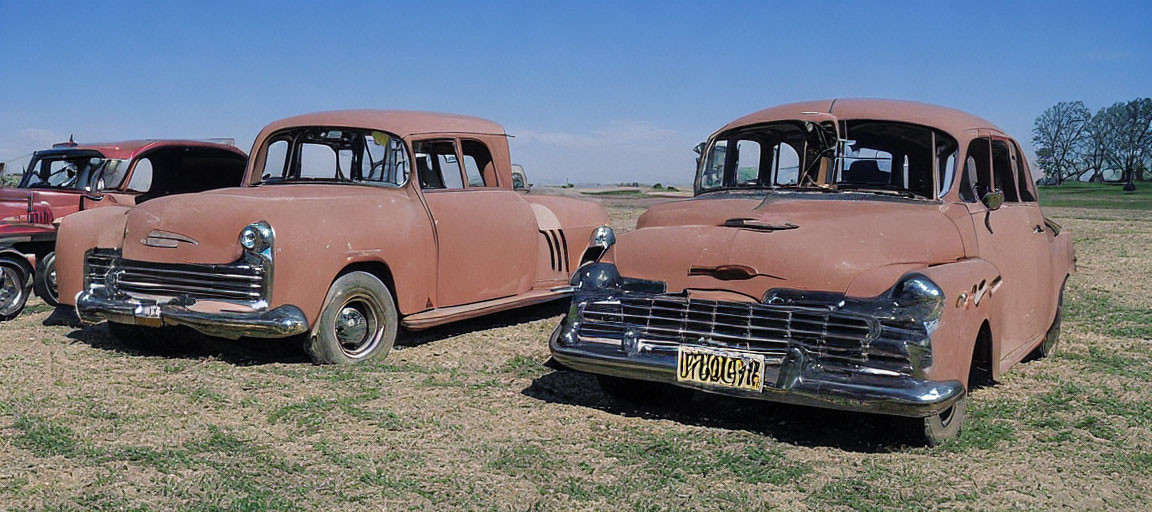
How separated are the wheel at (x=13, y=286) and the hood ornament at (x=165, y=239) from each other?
299cm

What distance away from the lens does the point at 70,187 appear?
10.2 meters

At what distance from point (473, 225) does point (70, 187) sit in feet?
16.1

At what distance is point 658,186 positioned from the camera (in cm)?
5588

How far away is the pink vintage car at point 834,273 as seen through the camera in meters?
4.70

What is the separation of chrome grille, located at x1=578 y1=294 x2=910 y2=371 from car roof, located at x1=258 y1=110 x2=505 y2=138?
3050mm

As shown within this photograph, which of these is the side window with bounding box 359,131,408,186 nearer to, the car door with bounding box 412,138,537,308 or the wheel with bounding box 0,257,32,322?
the car door with bounding box 412,138,537,308

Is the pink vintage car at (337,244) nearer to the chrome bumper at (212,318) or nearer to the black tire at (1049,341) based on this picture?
the chrome bumper at (212,318)

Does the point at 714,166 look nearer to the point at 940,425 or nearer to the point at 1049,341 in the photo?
the point at 940,425

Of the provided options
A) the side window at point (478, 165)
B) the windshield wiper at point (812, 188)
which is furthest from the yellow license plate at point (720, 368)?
the side window at point (478, 165)

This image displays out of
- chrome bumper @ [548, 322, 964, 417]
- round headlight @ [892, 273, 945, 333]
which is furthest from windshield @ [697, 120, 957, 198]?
chrome bumper @ [548, 322, 964, 417]

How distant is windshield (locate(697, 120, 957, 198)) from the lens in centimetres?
595

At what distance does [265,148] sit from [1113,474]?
20.8ft

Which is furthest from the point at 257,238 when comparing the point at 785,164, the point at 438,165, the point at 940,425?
the point at 940,425

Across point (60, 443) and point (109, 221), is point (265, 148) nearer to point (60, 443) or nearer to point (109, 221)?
point (109, 221)
